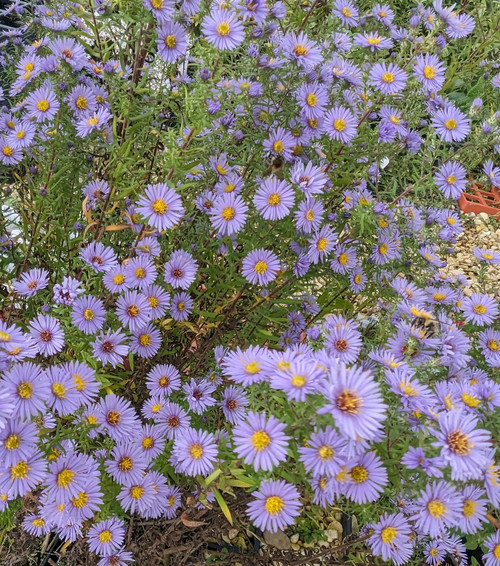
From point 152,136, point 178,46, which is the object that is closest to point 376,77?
point 178,46

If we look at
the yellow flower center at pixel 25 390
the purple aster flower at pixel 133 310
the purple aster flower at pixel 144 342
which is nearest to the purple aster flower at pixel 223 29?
the purple aster flower at pixel 133 310

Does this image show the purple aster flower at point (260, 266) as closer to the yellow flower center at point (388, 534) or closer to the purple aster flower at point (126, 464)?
the purple aster flower at point (126, 464)

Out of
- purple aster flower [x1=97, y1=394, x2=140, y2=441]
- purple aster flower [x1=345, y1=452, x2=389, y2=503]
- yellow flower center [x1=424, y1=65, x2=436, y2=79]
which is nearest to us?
purple aster flower [x1=345, y1=452, x2=389, y2=503]

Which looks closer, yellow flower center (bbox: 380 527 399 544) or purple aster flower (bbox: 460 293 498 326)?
yellow flower center (bbox: 380 527 399 544)

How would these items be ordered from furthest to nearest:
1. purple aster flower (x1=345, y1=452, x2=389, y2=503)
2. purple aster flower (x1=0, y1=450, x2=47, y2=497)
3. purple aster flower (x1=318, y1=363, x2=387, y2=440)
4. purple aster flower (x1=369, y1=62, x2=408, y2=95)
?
purple aster flower (x1=369, y1=62, x2=408, y2=95) → purple aster flower (x1=0, y1=450, x2=47, y2=497) → purple aster flower (x1=345, y1=452, x2=389, y2=503) → purple aster flower (x1=318, y1=363, x2=387, y2=440)

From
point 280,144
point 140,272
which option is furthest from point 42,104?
point 280,144

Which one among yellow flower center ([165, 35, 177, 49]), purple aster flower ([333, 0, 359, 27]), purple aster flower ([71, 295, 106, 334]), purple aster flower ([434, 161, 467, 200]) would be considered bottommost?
purple aster flower ([71, 295, 106, 334])

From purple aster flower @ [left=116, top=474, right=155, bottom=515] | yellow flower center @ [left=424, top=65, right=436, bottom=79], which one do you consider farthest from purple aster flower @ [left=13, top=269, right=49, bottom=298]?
yellow flower center @ [left=424, top=65, right=436, bottom=79]

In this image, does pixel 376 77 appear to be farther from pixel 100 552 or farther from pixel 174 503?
pixel 100 552

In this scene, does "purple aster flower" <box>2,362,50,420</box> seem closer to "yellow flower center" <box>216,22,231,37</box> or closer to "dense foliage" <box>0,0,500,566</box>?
"dense foliage" <box>0,0,500,566</box>
